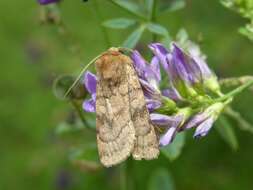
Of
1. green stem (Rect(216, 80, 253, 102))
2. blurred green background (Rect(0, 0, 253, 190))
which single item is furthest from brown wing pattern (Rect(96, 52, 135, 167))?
blurred green background (Rect(0, 0, 253, 190))

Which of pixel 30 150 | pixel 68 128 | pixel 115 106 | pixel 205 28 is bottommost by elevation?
pixel 30 150

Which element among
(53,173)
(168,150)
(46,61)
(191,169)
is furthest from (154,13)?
(46,61)

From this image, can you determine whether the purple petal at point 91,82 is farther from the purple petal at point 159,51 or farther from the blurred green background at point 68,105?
the blurred green background at point 68,105

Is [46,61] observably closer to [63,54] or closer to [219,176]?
[63,54]

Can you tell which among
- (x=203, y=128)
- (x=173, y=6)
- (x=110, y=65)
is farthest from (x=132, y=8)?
(x=203, y=128)

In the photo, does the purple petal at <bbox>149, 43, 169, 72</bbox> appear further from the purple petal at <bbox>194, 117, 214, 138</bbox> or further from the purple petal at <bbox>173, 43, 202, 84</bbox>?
the purple petal at <bbox>194, 117, 214, 138</bbox>

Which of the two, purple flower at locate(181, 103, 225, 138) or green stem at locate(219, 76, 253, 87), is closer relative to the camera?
purple flower at locate(181, 103, 225, 138)
